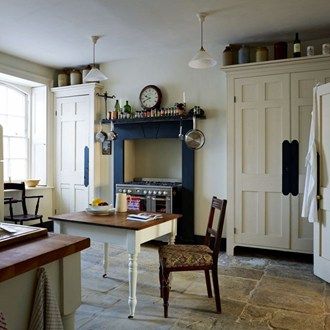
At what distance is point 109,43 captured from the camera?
14.6 feet

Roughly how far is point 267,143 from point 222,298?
2016mm

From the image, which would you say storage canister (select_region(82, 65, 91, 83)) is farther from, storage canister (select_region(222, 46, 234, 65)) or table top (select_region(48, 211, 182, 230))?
Answer: table top (select_region(48, 211, 182, 230))

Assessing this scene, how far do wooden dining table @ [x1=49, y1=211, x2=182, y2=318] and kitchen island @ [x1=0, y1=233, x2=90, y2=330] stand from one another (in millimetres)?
1035

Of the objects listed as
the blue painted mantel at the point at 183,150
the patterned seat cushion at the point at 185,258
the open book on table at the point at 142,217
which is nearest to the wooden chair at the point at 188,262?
the patterned seat cushion at the point at 185,258

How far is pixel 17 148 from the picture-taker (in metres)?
5.50

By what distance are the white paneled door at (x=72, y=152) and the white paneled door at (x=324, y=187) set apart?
3444 millimetres

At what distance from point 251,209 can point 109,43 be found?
2.87 meters

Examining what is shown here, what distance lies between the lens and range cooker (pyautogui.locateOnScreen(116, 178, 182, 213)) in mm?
Result: 4551

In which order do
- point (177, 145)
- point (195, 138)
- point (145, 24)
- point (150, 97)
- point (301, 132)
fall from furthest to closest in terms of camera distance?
point (177, 145), point (150, 97), point (195, 138), point (301, 132), point (145, 24)

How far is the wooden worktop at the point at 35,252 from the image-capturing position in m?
1.09

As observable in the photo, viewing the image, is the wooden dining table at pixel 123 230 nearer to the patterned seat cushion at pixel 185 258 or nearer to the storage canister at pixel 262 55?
the patterned seat cushion at pixel 185 258

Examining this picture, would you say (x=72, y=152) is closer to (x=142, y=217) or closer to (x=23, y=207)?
(x=23, y=207)

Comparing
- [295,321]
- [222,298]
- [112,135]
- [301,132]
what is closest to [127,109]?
[112,135]

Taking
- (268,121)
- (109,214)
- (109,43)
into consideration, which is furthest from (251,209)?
(109,43)
